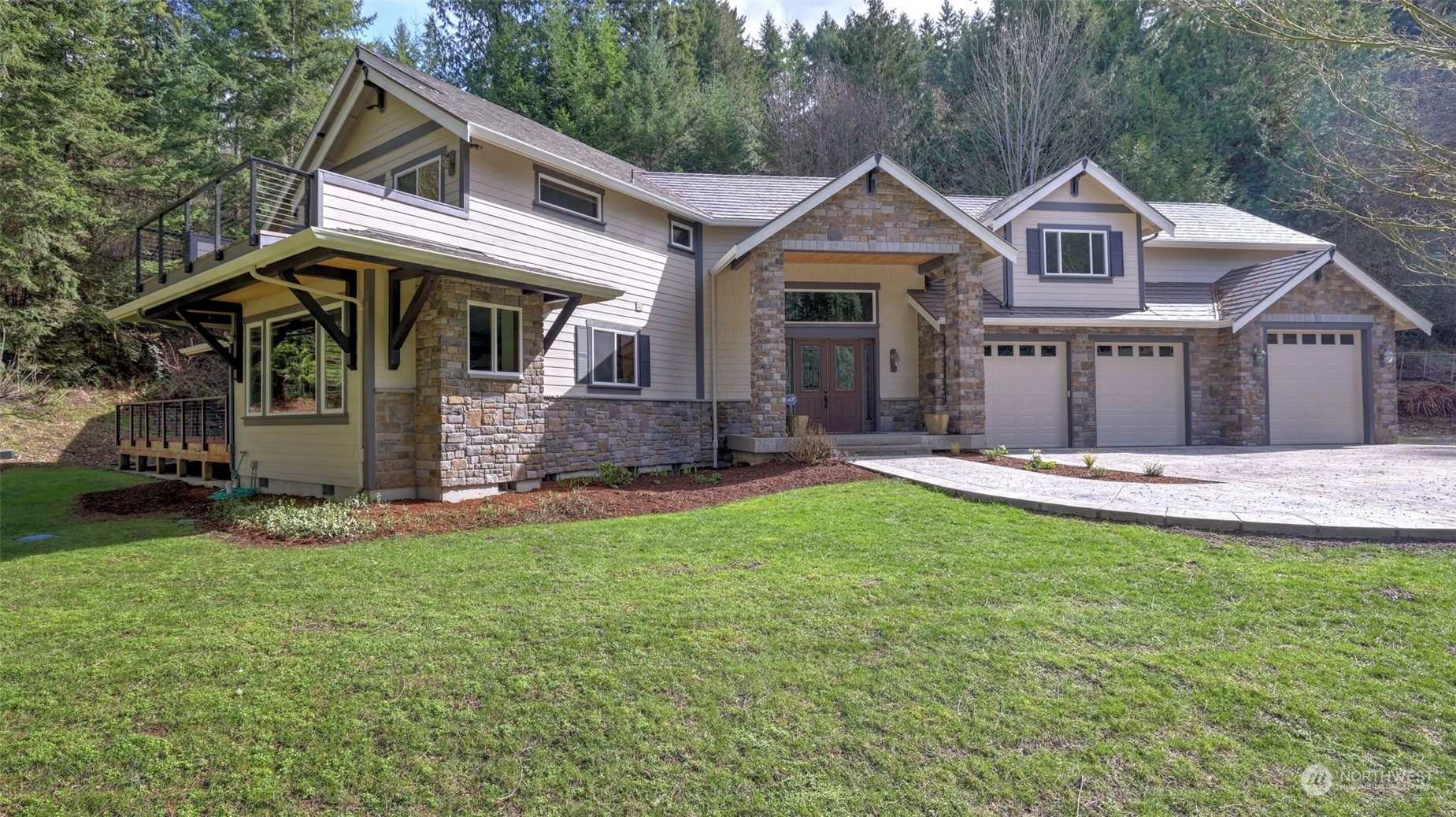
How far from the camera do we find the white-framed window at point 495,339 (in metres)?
9.34

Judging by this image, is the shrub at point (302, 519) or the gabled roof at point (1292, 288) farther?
the gabled roof at point (1292, 288)

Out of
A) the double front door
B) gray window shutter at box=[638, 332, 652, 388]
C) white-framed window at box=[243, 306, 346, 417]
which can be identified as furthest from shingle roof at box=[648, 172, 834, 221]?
white-framed window at box=[243, 306, 346, 417]

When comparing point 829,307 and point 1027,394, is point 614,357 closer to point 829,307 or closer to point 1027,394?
point 829,307

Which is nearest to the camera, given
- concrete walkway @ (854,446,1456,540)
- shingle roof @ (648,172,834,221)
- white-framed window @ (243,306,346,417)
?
concrete walkway @ (854,446,1456,540)

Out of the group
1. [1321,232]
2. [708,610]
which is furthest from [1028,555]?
[1321,232]

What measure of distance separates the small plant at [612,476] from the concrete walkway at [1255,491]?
3.69m

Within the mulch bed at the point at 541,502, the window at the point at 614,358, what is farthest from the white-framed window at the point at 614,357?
the mulch bed at the point at 541,502

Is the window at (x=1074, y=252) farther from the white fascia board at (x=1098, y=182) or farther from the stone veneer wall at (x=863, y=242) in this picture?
the stone veneer wall at (x=863, y=242)

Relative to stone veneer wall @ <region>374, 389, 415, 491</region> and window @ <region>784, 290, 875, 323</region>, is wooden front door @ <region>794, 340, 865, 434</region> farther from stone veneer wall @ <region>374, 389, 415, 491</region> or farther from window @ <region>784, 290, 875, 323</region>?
stone veneer wall @ <region>374, 389, 415, 491</region>

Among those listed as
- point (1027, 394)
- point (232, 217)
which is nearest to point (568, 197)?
point (1027, 394)

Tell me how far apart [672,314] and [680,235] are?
5.71 feet

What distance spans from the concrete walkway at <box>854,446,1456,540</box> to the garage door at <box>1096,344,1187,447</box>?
311 cm

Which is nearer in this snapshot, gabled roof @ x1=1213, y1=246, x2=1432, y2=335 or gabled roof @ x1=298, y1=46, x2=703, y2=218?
gabled roof @ x1=298, y1=46, x2=703, y2=218

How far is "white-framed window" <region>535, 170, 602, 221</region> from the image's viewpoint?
11.1 metres
